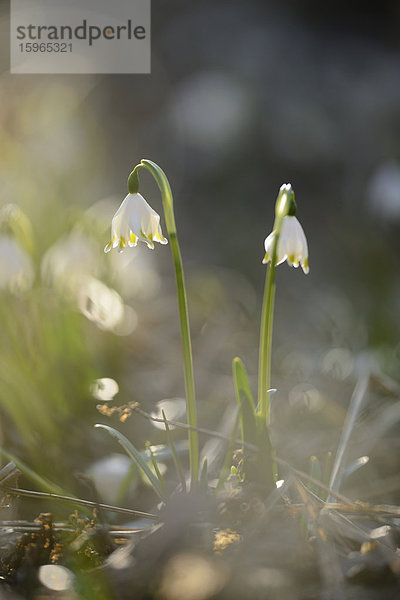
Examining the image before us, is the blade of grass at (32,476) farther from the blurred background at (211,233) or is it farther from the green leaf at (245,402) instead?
the green leaf at (245,402)

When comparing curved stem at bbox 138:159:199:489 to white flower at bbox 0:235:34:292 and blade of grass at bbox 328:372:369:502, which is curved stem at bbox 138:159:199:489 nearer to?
blade of grass at bbox 328:372:369:502

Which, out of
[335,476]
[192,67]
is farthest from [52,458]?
[192,67]

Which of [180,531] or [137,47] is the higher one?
[137,47]

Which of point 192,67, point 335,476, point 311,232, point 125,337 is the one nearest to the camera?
point 335,476

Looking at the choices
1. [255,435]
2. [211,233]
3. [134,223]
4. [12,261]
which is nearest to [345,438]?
[255,435]

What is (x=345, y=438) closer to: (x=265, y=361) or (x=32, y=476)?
(x=265, y=361)

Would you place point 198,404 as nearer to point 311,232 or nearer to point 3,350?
point 3,350

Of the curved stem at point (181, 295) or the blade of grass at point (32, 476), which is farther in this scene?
the blade of grass at point (32, 476)

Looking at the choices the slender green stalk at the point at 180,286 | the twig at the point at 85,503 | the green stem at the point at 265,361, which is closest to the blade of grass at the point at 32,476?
the twig at the point at 85,503
